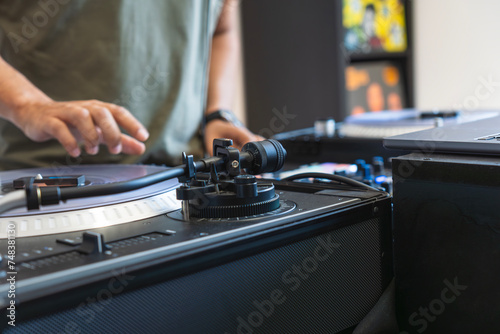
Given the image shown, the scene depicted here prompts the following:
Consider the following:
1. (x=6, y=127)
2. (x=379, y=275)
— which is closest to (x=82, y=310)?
(x=379, y=275)

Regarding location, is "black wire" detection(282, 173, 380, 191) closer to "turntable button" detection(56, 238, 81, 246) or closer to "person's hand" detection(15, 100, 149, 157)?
"person's hand" detection(15, 100, 149, 157)

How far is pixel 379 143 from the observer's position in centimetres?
119

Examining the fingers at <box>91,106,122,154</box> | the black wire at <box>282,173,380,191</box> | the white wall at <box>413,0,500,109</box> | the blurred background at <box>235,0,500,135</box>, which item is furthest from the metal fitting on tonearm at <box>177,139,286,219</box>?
the white wall at <box>413,0,500,109</box>

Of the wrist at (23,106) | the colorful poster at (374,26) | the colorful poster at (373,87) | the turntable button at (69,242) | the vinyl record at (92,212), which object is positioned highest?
the colorful poster at (374,26)

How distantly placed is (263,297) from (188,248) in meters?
0.12

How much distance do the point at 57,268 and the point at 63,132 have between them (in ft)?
1.45

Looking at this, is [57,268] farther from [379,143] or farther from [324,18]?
[324,18]

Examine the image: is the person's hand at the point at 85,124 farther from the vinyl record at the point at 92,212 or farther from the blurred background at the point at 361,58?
the blurred background at the point at 361,58

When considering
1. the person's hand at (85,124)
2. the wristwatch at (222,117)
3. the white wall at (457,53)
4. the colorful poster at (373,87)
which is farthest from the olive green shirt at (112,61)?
the white wall at (457,53)

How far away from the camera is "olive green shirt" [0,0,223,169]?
1140 millimetres

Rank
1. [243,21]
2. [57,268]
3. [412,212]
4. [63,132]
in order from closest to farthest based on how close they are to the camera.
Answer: [57,268]
[412,212]
[63,132]
[243,21]

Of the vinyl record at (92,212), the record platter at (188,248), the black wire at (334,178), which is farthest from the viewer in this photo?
the black wire at (334,178)

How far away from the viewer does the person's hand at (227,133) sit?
1153 mm

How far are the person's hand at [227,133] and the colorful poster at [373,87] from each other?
1673mm
